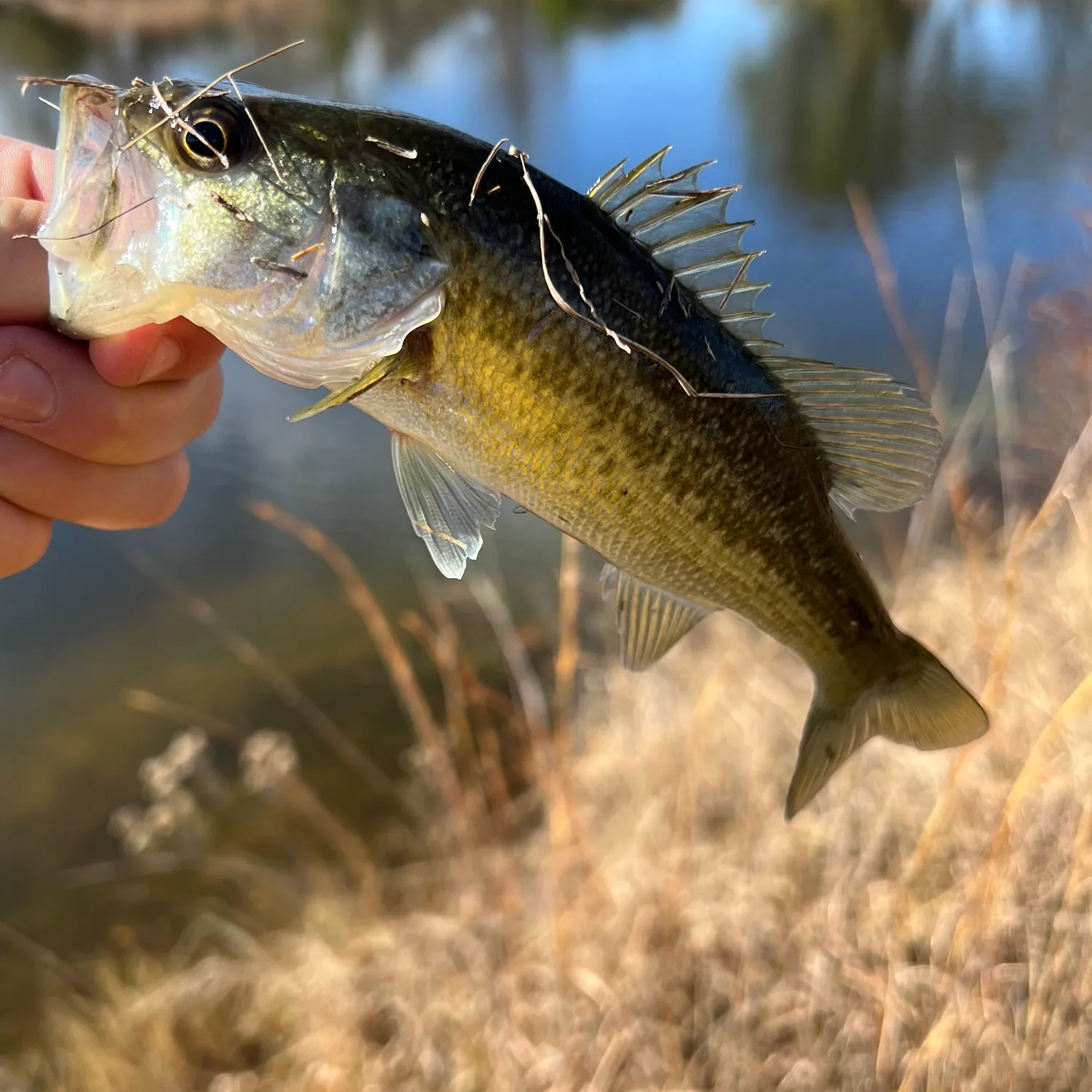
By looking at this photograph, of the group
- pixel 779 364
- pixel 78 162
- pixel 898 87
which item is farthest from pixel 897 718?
pixel 898 87

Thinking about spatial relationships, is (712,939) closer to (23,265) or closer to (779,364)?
(779,364)

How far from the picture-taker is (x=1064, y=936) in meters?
2.50

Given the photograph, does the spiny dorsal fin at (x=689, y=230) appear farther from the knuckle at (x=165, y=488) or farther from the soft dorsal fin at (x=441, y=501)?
the knuckle at (x=165, y=488)

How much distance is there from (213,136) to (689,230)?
0.71 meters

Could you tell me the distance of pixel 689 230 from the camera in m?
1.38

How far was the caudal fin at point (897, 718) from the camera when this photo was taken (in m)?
1.67

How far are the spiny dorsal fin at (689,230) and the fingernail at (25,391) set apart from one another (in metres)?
0.94

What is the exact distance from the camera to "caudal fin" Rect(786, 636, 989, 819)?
1672 mm

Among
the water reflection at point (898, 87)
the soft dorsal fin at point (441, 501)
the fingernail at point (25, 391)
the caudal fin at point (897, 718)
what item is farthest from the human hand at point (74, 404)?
the water reflection at point (898, 87)

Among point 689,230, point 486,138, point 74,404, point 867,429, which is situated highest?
point 689,230

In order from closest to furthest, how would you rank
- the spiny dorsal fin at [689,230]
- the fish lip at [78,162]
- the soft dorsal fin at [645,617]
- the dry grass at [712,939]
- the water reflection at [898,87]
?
the fish lip at [78,162] < the spiny dorsal fin at [689,230] < the soft dorsal fin at [645,617] < the dry grass at [712,939] < the water reflection at [898,87]

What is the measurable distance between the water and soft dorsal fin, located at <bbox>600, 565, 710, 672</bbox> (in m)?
3.71

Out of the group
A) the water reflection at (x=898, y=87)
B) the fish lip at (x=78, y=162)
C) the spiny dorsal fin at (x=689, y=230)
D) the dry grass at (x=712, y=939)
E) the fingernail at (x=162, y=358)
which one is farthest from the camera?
the water reflection at (x=898, y=87)

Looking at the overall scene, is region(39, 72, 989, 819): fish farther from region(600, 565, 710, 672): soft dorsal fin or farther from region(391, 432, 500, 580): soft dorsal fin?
region(600, 565, 710, 672): soft dorsal fin
